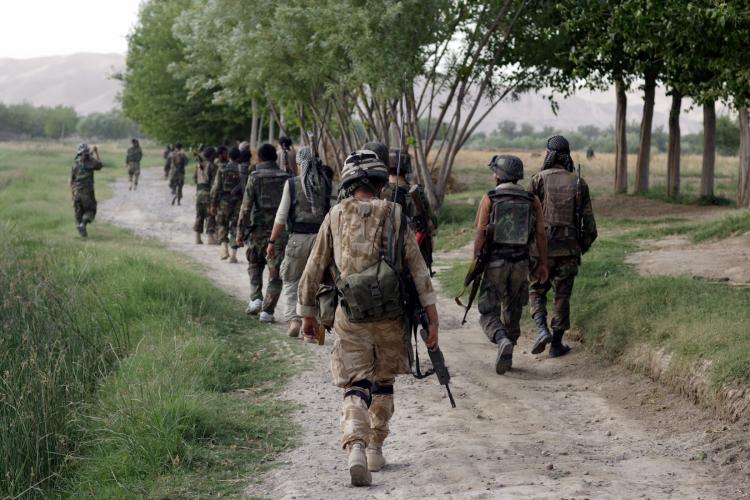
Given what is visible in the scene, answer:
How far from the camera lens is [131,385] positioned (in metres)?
7.41

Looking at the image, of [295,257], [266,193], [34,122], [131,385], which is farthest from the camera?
[34,122]

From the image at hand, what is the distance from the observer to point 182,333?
970 centimetres

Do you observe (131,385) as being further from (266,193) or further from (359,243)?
(266,193)

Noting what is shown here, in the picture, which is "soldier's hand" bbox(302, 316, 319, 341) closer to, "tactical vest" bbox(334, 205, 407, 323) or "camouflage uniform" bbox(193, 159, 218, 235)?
"tactical vest" bbox(334, 205, 407, 323)

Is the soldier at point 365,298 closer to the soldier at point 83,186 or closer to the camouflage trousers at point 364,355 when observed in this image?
the camouflage trousers at point 364,355

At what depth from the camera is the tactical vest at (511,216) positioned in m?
8.35

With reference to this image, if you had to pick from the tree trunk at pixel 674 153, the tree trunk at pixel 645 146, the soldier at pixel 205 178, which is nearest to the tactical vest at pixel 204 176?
the soldier at pixel 205 178

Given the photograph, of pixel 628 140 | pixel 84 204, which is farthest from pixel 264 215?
pixel 628 140

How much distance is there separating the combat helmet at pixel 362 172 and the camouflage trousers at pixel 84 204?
13.4 meters

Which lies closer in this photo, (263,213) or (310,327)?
(310,327)

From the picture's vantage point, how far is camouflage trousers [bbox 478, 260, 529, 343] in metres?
8.49

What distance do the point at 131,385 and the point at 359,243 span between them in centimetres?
264

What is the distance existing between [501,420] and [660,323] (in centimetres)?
234

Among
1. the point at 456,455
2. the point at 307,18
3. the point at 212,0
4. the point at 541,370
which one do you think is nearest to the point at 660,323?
the point at 541,370
